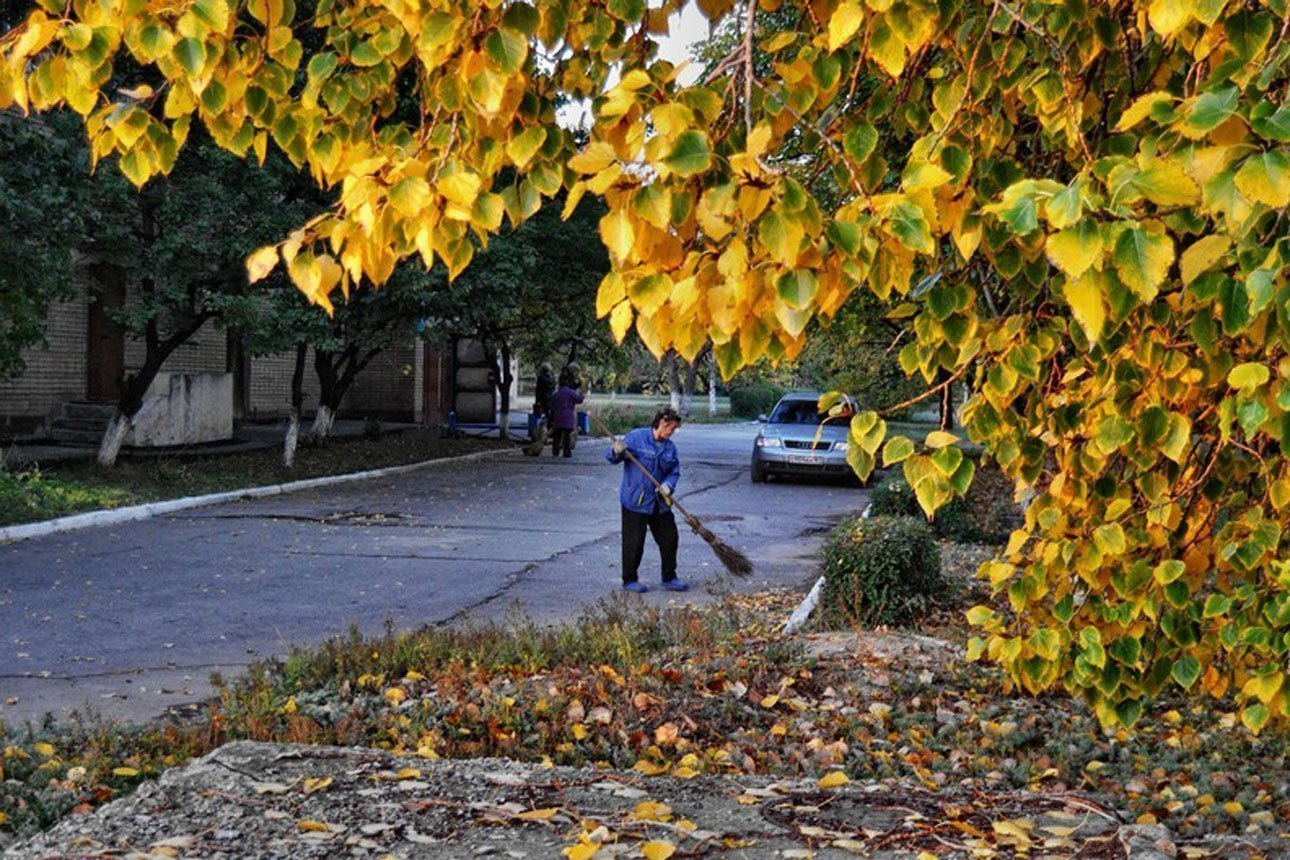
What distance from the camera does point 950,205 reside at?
310 cm

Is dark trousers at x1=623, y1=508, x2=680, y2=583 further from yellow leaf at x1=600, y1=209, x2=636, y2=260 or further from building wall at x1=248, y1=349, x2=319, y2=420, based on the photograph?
building wall at x1=248, y1=349, x2=319, y2=420

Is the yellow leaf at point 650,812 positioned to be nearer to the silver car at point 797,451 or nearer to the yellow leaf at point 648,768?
the yellow leaf at point 648,768

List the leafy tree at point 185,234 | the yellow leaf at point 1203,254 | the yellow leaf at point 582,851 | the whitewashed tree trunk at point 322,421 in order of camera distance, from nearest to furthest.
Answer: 1. the yellow leaf at point 1203,254
2. the yellow leaf at point 582,851
3. the leafy tree at point 185,234
4. the whitewashed tree trunk at point 322,421

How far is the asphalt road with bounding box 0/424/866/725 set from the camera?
8.14 meters

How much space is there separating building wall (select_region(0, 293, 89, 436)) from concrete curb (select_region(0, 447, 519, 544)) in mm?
6197

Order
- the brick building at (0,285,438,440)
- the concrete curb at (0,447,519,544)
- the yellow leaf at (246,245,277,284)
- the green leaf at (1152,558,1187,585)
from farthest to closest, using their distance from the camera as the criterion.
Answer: the brick building at (0,285,438,440), the concrete curb at (0,447,519,544), the green leaf at (1152,558,1187,585), the yellow leaf at (246,245,277,284)

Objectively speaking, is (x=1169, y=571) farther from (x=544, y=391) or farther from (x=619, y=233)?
(x=544, y=391)

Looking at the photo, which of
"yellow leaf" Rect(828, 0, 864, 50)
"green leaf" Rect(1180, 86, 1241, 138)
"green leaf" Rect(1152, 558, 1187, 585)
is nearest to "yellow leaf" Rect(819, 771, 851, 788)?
"green leaf" Rect(1152, 558, 1187, 585)

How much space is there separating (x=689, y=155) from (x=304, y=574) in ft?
33.1

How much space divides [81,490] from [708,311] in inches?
591

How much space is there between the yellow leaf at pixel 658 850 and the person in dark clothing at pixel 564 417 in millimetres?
23776

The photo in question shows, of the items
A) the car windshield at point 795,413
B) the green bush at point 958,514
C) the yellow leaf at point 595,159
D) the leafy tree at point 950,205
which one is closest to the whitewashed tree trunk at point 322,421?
the car windshield at point 795,413

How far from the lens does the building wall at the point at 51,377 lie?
74.6ft

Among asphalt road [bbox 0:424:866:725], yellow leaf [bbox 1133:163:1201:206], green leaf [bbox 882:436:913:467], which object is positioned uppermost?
yellow leaf [bbox 1133:163:1201:206]
